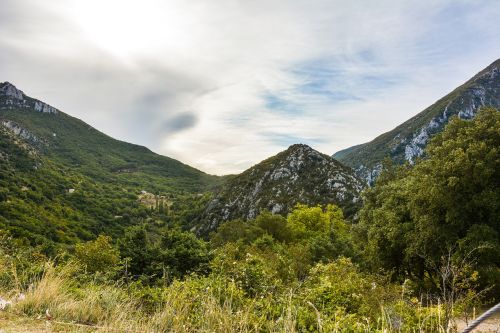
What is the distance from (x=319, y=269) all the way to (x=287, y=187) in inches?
3521

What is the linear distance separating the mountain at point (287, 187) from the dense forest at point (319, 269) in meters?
33.1

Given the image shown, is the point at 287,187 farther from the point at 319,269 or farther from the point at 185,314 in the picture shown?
the point at 185,314

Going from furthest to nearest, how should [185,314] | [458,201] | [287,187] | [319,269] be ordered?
[287,187] → [458,201] → [319,269] → [185,314]

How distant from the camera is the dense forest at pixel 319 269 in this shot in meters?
4.65

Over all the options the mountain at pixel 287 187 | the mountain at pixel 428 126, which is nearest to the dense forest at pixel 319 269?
the mountain at pixel 287 187

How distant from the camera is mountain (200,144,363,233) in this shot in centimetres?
8944

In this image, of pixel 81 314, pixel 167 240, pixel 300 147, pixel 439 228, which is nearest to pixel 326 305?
pixel 81 314

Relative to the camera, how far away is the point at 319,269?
30.5 ft

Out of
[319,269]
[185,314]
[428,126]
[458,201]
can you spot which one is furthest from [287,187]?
[185,314]

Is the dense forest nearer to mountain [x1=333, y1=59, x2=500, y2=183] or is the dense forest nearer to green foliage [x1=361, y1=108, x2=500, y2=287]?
green foliage [x1=361, y1=108, x2=500, y2=287]

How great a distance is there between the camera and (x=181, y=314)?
14.6 ft

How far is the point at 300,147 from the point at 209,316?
360ft

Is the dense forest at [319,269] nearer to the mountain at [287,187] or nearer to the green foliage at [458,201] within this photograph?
the green foliage at [458,201]

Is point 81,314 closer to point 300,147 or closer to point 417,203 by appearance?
point 417,203
